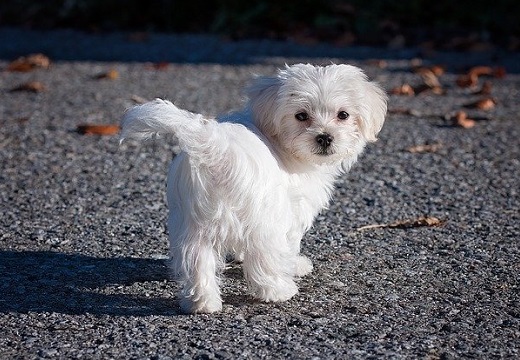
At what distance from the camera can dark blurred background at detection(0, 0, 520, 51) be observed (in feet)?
46.7

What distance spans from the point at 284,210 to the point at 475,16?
36.8ft

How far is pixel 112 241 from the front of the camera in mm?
5281

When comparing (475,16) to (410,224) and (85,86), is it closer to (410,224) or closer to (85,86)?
(85,86)

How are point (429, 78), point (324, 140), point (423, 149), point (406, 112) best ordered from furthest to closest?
point (429, 78)
point (406, 112)
point (423, 149)
point (324, 140)

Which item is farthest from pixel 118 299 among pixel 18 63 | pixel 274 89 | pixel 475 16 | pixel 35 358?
pixel 475 16

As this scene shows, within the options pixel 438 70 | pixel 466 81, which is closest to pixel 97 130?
pixel 466 81

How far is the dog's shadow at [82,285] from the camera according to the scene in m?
4.28

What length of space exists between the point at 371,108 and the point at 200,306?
1.43 metres

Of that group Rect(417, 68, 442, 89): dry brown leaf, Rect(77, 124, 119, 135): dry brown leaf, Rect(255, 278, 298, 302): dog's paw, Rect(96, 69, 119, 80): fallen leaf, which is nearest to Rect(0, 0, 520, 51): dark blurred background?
Rect(417, 68, 442, 89): dry brown leaf

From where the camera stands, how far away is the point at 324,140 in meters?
4.47

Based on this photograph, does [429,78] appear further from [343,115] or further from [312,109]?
[312,109]

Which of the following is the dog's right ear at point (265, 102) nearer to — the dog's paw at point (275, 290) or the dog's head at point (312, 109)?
the dog's head at point (312, 109)

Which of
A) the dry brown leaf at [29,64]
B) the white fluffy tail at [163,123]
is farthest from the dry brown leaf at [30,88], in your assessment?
the white fluffy tail at [163,123]

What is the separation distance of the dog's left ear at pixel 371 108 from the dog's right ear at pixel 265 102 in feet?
1.56
